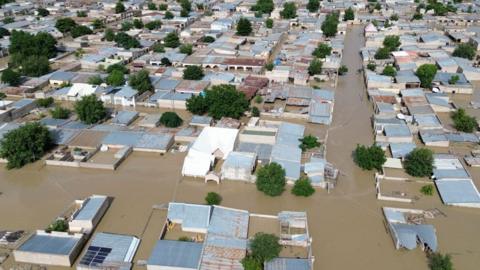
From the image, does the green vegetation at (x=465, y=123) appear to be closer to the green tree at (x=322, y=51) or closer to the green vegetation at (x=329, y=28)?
the green tree at (x=322, y=51)

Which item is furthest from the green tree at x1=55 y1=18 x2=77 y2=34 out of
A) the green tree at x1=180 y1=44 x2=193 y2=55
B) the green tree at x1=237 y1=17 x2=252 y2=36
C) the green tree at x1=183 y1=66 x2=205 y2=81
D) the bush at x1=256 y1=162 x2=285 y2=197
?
the bush at x1=256 y1=162 x2=285 y2=197

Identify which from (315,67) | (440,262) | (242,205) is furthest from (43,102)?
(440,262)

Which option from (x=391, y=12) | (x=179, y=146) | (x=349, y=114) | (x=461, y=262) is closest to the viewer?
(x=461, y=262)

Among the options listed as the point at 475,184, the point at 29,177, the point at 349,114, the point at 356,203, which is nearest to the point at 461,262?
the point at 356,203

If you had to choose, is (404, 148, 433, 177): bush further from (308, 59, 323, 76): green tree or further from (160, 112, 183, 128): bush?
(308, 59, 323, 76): green tree

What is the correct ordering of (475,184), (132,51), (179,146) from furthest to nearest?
(132,51)
(179,146)
(475,184)

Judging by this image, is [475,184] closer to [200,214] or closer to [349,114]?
[349,114]

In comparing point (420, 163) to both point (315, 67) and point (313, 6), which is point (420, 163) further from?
point (313, 6)
